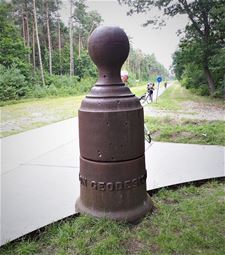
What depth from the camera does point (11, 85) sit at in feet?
65.2

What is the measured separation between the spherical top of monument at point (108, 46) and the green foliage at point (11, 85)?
1713 cm

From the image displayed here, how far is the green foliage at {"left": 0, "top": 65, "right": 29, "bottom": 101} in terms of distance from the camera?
61.3ft

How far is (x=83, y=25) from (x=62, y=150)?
35.1m

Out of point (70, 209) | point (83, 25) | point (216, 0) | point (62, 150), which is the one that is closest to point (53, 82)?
point (83, 25)

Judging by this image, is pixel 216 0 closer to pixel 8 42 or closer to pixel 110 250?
pixel 8 42

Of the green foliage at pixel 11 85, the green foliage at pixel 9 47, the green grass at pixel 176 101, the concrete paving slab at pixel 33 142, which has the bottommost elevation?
the green grass at pixel 176 101

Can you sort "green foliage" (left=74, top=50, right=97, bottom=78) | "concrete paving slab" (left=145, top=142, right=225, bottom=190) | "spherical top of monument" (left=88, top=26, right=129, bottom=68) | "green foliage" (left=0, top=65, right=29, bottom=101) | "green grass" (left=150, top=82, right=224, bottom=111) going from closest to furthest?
"spherical top of monument" (left=88, top=26, right=129, bottom=68) < "concrete paving slab" (left=145, top=142, right=225, bottom=190) < "green grass" (left=150, top=82, right=224, bottom=111) < "green foliage" (left=0, top=65, right=29, bottom=101) < "green foliage" (left=74, top=50, right=97, bottom=78)

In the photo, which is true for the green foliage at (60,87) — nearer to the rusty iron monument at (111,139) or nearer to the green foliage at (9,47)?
the green foliage at (9,47)

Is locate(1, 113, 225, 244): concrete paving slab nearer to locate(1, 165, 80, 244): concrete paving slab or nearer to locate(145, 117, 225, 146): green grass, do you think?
locate(1, 165, 80, 244): concrete paving slab

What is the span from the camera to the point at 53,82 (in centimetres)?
2844

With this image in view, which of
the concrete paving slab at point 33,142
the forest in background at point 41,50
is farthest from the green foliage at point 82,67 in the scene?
the concrete paving slab at point 33,142

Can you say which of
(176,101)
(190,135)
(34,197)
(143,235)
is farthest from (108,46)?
(176,101)

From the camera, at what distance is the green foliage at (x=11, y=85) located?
18.7m

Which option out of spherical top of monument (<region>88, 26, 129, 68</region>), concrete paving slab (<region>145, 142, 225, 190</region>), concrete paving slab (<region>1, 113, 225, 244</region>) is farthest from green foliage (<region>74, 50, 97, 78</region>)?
spherical top of monument (<region>88, 26, 129, 68</region>)
